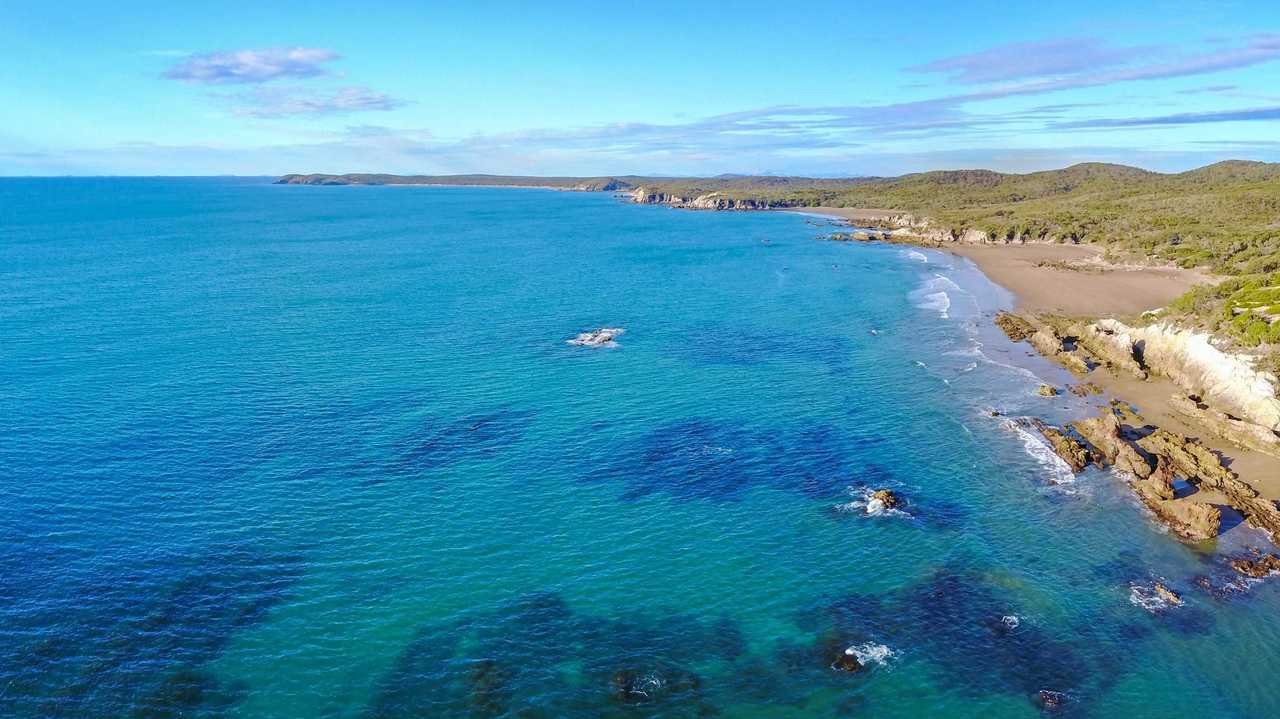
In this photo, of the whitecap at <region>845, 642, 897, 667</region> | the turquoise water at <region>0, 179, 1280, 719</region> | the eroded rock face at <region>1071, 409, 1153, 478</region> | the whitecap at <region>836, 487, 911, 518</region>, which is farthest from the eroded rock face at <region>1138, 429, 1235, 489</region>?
the whitecap at <region>845, 642, 897, 667</region>

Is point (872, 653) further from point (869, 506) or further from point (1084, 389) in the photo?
point (1084, 389)

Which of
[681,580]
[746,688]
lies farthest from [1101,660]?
[681,580]

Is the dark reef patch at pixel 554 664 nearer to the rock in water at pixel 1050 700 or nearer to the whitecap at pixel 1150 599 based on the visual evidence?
the rock in water at pixel 1050 700

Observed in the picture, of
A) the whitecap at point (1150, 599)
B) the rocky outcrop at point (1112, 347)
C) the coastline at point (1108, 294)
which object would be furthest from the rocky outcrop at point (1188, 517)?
the rocky outcrop at point (1112, 347)

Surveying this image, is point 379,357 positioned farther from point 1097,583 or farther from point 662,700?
point 1097,583

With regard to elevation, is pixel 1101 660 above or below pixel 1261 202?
below

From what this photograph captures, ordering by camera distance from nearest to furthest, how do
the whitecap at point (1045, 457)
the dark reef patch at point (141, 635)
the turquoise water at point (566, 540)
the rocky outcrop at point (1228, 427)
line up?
the dark reef patch at point (141, 635)
the turquoise water at point (566, 540)
the whitecap at point (1045, 457)
the rocky outcrop at point (1228, 427)
